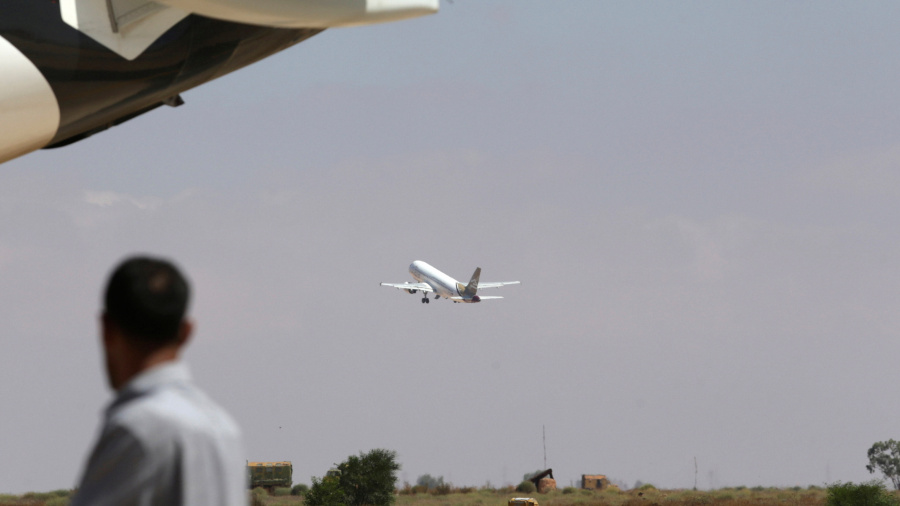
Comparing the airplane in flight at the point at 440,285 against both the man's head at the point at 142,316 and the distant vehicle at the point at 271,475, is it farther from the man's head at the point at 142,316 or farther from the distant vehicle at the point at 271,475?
the man's head at the point at 142,316

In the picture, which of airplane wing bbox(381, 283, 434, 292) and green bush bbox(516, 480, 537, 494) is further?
airplane wing bbox(381, 283, 434, 292)

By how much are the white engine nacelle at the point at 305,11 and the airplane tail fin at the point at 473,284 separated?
11001cm

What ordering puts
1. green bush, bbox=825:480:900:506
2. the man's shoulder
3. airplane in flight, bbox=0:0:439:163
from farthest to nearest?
1. green bush, bbox=825:480:900:506
2. airplane in flight, bbox=0:0:439:163
3. the man's shoulder

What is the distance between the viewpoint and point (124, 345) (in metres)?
3.63

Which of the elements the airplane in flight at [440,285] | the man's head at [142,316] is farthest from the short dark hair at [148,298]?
the airplane in flight at [440,285]

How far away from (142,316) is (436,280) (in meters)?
125

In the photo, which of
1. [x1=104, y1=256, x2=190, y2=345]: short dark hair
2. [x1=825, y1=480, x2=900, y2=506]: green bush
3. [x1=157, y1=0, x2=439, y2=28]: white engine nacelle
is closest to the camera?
[x1=104, y1=256, x2=190, y2=345]: short dark hair

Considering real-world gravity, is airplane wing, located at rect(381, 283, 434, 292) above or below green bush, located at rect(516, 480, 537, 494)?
above

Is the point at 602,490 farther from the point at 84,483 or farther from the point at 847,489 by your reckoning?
the point at 84,483

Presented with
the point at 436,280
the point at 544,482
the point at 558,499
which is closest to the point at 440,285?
the point at 436,280

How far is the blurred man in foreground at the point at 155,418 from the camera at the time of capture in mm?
3293

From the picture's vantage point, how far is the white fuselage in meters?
124

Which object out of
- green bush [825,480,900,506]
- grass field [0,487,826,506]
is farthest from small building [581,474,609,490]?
green bush [825,480,900,506]

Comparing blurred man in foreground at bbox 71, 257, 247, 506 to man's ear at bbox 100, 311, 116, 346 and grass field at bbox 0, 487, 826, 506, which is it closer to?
man's ear at bbox 100, 311, 116, 346
